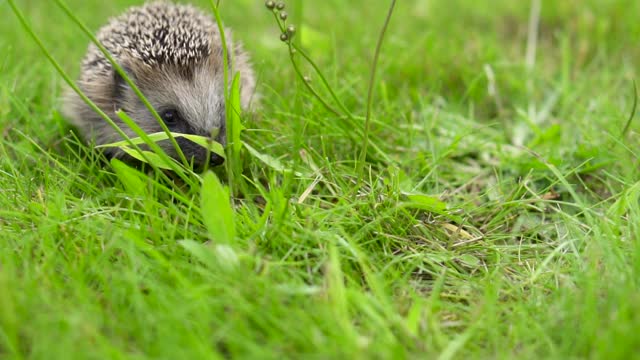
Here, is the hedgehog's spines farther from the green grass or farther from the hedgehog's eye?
the green grass

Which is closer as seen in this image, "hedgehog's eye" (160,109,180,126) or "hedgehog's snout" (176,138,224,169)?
"hedgehog's snout" (176,138,224,169)

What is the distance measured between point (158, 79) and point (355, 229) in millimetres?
1555

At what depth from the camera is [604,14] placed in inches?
177

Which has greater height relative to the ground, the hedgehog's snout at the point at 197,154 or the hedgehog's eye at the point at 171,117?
the hedgehog's eye at the point at 171,117

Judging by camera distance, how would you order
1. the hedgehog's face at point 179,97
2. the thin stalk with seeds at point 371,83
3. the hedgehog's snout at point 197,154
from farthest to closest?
the hedgehog's face at point 179,97
the hedgehog's snout at point 197,154
the thin stalk with seeds at point 371,83

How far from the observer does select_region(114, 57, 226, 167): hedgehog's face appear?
313 cm

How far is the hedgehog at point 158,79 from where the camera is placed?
10.4ft

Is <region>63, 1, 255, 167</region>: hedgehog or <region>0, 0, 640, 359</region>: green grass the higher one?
<region>63, 1, 255, 167</region>: hedgehog

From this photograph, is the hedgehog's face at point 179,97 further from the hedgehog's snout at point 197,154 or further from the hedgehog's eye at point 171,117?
the hedgehog's snout at point 197,154

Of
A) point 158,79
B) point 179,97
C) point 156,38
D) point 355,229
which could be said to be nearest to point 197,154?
point 179,97

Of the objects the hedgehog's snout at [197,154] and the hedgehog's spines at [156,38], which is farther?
the hedgehog's spines at [156,38]

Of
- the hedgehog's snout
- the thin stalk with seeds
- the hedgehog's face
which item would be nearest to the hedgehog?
the hedgehog's face

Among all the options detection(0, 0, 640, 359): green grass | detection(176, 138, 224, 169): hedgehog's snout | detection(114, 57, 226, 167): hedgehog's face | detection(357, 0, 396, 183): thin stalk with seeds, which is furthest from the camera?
detection(114, 57, 226, 167): hedgehog's face

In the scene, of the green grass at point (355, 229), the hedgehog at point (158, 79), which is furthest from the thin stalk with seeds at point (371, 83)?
the hedgehog at point (158, 79)
